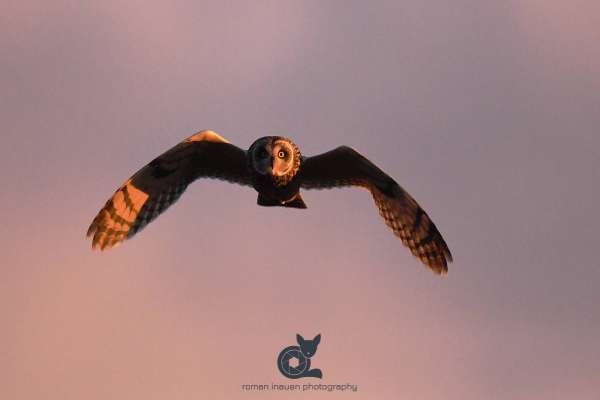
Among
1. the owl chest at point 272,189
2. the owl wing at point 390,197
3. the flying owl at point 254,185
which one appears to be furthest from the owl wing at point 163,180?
the owl wing at point 390,197

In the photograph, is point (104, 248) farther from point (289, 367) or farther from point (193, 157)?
point (289, 367)

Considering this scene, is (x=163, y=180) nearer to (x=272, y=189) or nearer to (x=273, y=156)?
(x=272, y=189)

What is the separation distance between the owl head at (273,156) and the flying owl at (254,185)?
0.03 meters

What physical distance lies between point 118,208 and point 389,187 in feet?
16.5

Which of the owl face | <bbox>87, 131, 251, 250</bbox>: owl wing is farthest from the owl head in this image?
<bbox>87, 131, 251, 250</bbox>: owl wing

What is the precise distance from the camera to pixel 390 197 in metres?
19.6

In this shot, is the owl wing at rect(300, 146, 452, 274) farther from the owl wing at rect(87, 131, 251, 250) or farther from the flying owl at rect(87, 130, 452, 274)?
the owl wing at rect(87, 131, 251, 250)

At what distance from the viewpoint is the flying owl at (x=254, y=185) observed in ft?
61.8

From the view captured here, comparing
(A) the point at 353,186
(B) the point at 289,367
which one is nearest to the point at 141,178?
(A) the point at 353,186

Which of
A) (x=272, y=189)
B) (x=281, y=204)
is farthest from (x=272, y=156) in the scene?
(x=281, y=204)

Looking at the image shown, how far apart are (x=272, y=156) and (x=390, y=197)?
2.75m

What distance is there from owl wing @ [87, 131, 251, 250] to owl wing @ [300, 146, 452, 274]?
4.49 ft

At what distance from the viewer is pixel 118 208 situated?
19156 mm

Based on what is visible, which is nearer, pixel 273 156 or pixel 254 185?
pixel 273 156
